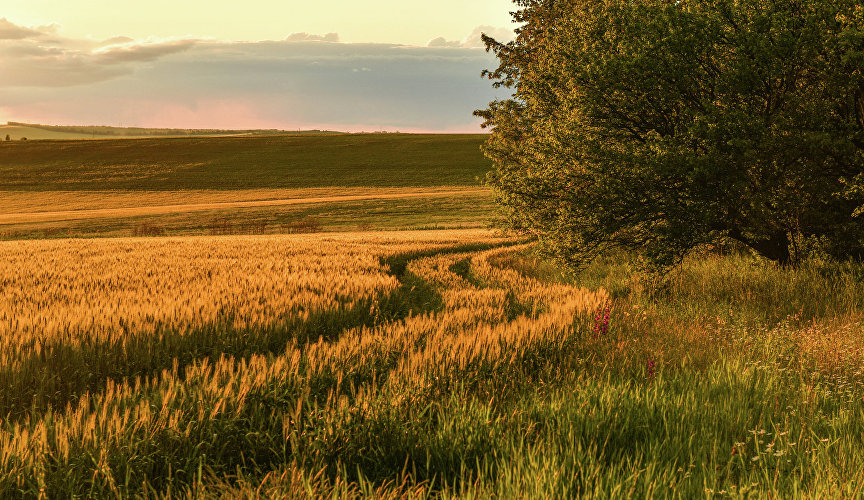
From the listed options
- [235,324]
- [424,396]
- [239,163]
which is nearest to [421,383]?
[424,396]

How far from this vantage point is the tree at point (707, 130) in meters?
10.4

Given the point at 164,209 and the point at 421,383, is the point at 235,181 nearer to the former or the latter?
the point at 164,209

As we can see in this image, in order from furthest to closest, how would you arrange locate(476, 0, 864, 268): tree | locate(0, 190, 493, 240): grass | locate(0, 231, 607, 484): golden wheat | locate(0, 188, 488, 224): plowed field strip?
locate(0, 188, 488, 224): plowed field strip < locate(0, 190, 493, 240): grass < locate(476, 0, 864, 268): tree < locate(0, 231, 607, 484): golden wheat

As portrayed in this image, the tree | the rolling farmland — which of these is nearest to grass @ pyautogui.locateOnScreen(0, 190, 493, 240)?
the tree

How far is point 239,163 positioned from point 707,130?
88.2m

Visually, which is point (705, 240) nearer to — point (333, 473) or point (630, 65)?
point (630, 65)

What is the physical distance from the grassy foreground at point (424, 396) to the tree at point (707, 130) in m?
1.75

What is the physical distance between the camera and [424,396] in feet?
14.7

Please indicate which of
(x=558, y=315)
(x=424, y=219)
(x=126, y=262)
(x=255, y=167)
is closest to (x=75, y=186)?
(x=255, y=167)

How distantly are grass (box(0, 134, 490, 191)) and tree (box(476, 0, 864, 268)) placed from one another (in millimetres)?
58934

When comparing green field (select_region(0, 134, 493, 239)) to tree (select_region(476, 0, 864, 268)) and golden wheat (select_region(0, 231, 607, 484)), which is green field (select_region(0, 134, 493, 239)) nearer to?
tree (select_region(476, 0, 864, 268))

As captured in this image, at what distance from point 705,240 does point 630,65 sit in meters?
4.18

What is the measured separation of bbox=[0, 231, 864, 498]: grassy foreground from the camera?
321 cm

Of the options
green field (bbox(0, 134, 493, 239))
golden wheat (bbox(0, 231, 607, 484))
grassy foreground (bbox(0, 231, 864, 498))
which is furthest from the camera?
green field (bbox(0, 134, 493, 239))
